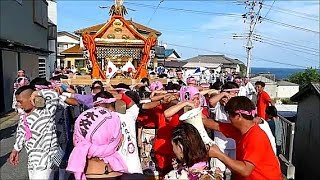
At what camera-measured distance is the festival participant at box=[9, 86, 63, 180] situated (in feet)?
16.0

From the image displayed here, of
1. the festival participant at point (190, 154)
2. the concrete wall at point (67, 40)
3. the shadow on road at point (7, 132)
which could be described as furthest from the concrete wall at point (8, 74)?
the concrete wall at point (67, 40)

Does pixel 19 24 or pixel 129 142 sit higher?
pixel 19 24

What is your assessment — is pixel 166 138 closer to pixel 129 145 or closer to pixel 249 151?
pixel 129 145

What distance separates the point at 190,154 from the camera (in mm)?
3367

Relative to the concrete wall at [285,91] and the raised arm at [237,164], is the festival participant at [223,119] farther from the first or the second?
the concrete wall at [285,91]

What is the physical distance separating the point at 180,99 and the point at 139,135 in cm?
187

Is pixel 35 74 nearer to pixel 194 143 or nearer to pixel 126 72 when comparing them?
pixel 126 72

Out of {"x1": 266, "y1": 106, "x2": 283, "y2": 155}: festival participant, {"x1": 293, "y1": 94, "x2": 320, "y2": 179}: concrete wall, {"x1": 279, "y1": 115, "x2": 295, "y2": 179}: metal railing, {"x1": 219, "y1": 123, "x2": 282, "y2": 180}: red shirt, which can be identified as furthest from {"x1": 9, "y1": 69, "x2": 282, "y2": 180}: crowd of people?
{"x1": 266, "y1": 106, "x2": 283, "y2": 155}: festival participant

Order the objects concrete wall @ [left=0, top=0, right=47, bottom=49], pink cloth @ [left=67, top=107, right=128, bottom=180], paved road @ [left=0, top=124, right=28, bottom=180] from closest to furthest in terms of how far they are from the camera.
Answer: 1. pink cloth @ [left=67, top=107, right=128, bottom=180]
2. paved road @ [left=0, top=124, right=28, bottom=180]
3. concrete wall @ [left=0, top=0, right=47, bottom=49]

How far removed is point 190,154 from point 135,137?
2109 millimetres

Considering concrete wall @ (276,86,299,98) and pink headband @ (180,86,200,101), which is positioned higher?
pink headband @ (180,86,200,101)

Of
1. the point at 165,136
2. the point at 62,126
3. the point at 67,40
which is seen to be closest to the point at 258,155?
the point at 165,136

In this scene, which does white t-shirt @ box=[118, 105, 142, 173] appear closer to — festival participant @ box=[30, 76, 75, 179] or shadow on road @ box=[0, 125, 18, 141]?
festival participant @ box=[30, 76, 75, 179]

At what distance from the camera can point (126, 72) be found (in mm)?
13555
